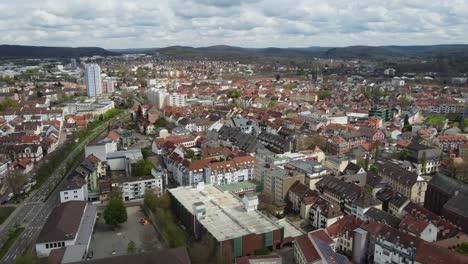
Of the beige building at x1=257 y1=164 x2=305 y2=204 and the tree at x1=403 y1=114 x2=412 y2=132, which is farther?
the tree at x1=403 y1=114 x2=412 y2=132

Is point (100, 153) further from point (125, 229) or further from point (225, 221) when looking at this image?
point (225, 221)

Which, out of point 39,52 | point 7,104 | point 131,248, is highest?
point 39,52

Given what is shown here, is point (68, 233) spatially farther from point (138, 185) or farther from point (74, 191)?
point (138, 185)

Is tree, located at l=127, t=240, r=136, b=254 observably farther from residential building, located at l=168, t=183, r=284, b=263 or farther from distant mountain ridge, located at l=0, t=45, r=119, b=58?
distant mountain ridge, located at l=0, t=45, r=119, b=58

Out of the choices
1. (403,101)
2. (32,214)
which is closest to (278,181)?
(32,214)

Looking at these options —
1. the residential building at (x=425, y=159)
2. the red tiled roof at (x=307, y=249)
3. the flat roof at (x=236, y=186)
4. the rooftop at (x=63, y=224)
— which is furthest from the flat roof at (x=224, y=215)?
the residential building at (x=425, y=159)

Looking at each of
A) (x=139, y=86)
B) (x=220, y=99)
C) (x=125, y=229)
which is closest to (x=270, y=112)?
(x=220, y=99)

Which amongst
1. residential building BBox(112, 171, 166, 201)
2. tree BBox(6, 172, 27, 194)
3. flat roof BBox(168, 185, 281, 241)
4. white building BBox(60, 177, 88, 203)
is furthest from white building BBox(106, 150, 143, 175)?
flat roof BBox(168, 185, 281, 241)
